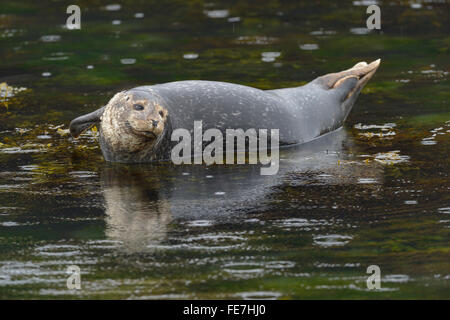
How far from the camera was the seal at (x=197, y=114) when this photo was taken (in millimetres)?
8023

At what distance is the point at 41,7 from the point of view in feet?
51.3

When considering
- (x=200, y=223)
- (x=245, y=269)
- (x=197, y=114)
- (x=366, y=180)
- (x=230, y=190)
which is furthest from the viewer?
(x=197, y=114)

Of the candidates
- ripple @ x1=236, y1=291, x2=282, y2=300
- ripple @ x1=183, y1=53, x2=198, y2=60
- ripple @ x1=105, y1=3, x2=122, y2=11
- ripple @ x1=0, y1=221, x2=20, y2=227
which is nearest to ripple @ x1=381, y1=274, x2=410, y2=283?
ripple @ x1=236, y1=291, x2=282, y2=300

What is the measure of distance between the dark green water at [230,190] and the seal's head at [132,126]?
0.60 ft

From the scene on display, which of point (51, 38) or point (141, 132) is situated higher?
point (51, 38)

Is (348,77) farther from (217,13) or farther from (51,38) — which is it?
(217,13)

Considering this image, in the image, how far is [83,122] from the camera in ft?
27.7

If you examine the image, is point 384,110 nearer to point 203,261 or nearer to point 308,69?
point 308,69

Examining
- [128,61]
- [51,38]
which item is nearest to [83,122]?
[128,61]

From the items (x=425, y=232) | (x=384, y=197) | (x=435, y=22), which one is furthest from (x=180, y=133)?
(x=435, y=22)

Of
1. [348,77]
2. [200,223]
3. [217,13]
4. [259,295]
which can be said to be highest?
[217,13]

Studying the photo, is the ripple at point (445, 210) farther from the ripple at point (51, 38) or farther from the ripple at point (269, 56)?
the ripple at point (51, 38)

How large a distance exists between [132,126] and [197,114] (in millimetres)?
688

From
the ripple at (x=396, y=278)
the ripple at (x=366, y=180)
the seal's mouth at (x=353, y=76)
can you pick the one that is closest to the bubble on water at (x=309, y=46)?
the seal's mouth at (x=353, y=76)
